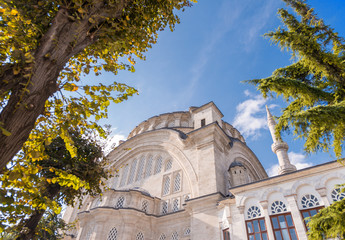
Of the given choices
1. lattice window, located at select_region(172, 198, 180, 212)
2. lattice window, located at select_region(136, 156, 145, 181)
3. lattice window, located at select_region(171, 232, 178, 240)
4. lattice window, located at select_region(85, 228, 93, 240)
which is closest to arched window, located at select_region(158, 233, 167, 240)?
lattice window, located at select_region(171, 232, 178, 240)

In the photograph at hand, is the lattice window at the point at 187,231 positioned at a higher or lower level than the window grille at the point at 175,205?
lower

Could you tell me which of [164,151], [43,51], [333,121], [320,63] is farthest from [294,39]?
[164,151]

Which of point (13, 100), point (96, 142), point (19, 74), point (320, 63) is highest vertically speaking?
point (320, 63)

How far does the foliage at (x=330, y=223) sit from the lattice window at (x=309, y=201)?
5.77 m

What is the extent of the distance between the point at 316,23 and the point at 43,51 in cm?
873

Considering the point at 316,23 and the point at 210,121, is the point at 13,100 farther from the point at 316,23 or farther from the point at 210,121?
the point at 210,121

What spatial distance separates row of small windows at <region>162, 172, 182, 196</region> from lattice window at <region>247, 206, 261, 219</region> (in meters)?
7.37

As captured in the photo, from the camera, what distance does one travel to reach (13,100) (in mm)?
2686

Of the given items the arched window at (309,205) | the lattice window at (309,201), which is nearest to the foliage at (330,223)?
the arched window at (309,205)

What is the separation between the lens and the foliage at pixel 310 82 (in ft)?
19.5

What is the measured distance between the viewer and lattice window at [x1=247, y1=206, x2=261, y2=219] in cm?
1152

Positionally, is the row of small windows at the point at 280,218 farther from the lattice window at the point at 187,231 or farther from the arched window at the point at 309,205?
the lattice window at the point at 187,231

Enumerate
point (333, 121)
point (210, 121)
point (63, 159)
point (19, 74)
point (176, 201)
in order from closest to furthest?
1. point (19, 74)
2. point (333, 121)
3. point (63, 159)
4. point (176, 201)
5. point (210, 121)

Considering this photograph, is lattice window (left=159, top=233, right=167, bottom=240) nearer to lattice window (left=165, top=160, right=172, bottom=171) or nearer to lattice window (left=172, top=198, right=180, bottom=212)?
lattice window (left=172, top=198, right=180, bottom=212)
